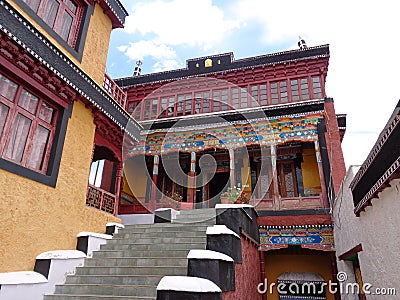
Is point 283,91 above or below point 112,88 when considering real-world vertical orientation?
above

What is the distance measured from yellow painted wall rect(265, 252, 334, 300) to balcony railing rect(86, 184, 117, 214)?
5.87 metres

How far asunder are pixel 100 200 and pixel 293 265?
7.05m

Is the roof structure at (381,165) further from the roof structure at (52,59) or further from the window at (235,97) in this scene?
the window at (235,97)

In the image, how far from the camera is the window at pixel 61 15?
6.40m

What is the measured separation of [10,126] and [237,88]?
31.2 feet

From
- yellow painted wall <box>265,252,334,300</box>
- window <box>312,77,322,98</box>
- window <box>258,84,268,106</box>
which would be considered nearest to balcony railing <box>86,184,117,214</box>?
yellow painted wall <box>265,252,334,300</box>

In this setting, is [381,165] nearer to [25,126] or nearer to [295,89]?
[25,126]

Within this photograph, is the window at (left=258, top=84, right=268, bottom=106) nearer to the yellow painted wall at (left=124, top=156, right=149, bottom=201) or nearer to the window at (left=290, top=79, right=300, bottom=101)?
the window at (left=290, top=79, right=300, bottom=101)

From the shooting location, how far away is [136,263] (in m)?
5.46

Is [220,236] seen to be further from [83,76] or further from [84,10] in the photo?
[84,10]

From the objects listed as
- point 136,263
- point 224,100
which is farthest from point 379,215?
point 224,100

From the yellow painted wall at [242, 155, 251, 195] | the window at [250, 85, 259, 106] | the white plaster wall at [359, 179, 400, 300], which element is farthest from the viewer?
the yellow painted wall at [242, 155, 251, 195]

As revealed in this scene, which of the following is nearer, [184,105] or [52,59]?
[52,59]

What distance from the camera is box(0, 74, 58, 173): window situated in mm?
5223
